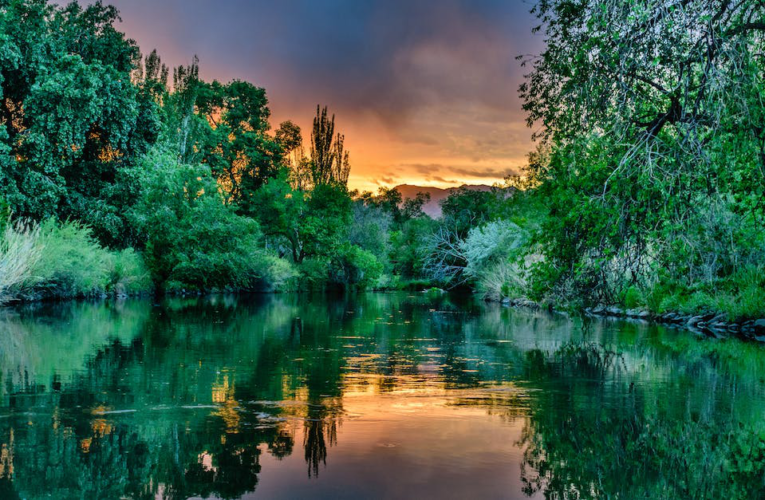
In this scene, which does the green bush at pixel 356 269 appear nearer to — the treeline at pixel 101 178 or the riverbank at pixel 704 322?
the treeline at pixel 101 178

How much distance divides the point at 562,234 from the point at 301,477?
9.13m

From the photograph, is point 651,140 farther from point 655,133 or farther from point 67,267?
point 67,267

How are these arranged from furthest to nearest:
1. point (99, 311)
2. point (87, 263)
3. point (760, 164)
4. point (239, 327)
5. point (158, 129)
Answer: point (158, 129)
point (87, 263)
point (99, 311)
point (239, 327)
point (760, 164)

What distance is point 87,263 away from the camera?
3412 cm

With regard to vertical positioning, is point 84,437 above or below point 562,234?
below

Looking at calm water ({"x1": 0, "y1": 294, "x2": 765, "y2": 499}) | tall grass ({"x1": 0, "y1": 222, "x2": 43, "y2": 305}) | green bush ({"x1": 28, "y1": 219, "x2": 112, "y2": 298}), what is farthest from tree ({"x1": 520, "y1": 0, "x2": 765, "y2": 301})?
green bush ({"x1": 28, "y1": 219, "x2": 112, "y2": 298})

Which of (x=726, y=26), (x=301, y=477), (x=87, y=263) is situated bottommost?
(x=301, y=477)

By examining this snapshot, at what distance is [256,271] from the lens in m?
55.5

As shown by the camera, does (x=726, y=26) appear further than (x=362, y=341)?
No

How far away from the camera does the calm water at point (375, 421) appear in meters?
5.71

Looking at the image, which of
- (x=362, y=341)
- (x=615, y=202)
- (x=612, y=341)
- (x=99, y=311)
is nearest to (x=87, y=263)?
(x=99, y=311)

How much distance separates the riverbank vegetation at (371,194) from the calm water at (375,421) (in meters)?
2.52

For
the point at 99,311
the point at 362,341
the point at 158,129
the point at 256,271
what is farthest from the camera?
the point at 256,271

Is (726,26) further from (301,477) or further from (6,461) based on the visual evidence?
(6,461)
